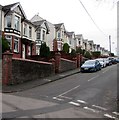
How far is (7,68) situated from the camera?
66.5 feet

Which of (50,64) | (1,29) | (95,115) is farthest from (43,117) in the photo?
(1,29)

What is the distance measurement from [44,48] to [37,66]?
565 inches

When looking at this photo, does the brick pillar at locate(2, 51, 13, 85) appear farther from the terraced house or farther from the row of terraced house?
the terraced house

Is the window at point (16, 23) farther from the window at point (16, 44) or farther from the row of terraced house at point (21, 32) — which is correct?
the window at point (16, 44)

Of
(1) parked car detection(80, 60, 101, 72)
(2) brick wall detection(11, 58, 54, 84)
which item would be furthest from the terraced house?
(2) brick wall detection(11, 58, 54, 84)

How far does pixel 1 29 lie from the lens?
37500mm

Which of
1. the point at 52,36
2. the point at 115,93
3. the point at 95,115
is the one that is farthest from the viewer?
the point at 52,36

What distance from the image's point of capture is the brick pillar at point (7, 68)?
792 inches

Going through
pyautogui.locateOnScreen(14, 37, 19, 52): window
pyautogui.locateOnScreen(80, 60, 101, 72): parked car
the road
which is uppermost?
pyautogui.locateOnScreen(14, 37, 19, 52): window

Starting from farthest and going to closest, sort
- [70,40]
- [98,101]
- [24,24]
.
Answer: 1. [70,40]
2. [24,24]
3. [98,101]

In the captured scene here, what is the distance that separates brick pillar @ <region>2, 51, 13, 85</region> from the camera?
2011cm

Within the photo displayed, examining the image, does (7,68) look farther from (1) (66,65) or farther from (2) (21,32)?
(2) (21,32)

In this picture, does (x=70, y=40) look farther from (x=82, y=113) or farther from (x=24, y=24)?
(x=82, y=113)

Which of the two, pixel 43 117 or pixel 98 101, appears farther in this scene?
pixel 98 101
